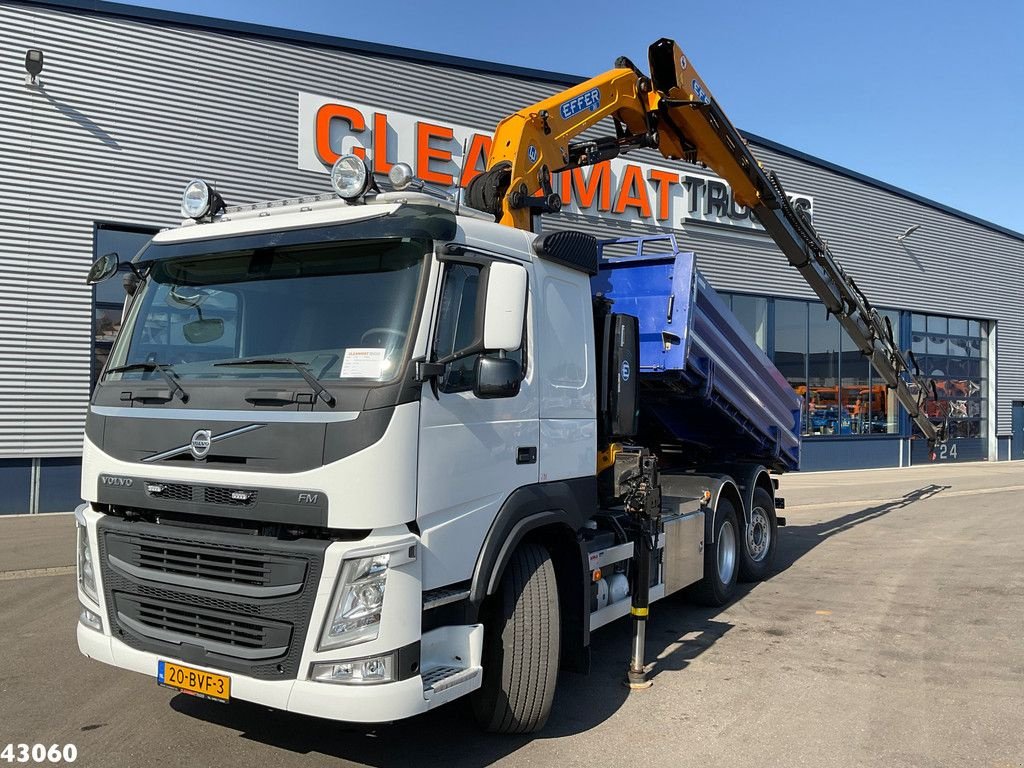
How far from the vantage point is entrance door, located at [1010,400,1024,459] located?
93.1ft

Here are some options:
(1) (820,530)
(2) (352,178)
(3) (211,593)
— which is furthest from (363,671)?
(1) (820,530)

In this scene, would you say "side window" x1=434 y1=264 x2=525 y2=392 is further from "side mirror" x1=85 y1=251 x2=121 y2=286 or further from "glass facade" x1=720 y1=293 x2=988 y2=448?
"glass facade" x1=720 y1=293 x2=988 y2=448

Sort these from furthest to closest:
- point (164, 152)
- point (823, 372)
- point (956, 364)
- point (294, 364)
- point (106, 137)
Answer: point (956, 364)
point (823, 372)
point (164, 152)
point (106, 137)
point (294, 364)

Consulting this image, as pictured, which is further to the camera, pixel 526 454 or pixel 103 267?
pixel 103 267

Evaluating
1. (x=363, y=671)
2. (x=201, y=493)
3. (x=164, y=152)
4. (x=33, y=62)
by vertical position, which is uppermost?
(x=33, y=62)

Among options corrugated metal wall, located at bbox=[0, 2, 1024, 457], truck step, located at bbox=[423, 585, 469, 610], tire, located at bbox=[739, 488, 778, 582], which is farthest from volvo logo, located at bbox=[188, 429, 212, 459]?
corrugated metal wall, located at bbox=[0, 2, 1024, 457]

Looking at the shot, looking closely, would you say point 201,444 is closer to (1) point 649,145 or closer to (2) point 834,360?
(1) point 649,145

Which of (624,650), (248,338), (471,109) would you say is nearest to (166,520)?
(248,338)

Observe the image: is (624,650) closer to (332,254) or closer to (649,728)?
(649,728)

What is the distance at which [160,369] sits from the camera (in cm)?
417

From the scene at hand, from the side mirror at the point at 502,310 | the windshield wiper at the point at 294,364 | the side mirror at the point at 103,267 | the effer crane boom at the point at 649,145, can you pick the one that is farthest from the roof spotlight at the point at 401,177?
the side mirror at the point at 103,267

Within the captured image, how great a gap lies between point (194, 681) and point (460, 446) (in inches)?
63.9

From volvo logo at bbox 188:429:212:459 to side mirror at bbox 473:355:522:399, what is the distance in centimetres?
128

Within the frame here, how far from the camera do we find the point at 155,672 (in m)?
3.85
